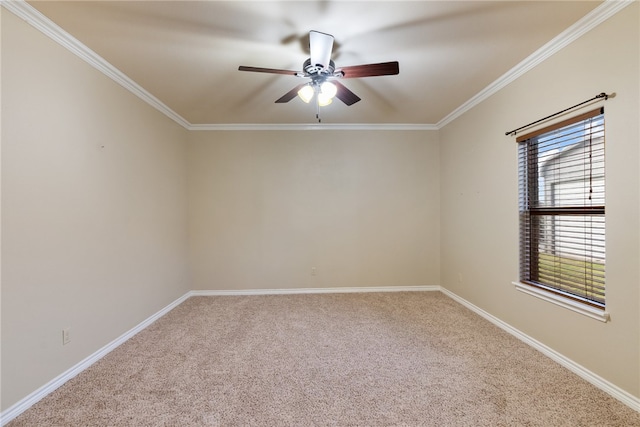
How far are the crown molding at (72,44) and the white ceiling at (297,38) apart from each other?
0.16 feet

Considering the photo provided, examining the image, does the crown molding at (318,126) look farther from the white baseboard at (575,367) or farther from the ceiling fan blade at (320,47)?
the white baseboard at (575,367)

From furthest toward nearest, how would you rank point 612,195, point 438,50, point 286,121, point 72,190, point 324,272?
point 324,272
point 286,121
point 438,50
point 72,190
point 612,195

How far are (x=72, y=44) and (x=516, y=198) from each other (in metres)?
3.94

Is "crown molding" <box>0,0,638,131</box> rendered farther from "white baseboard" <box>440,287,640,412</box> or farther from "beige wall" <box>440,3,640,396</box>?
"white baseboard" <box>440,287,640,412</box>

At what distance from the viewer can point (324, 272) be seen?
→ 3.96 m

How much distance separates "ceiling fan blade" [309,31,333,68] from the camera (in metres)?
1.66

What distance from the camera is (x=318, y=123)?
3.81 metres

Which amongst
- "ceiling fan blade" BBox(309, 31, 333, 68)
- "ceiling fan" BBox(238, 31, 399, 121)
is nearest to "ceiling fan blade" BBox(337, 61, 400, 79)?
"ceiling fan" BBox(238, 31, 399, 121)

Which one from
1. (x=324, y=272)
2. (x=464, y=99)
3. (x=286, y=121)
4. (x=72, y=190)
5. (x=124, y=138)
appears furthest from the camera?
(x=324, y=272)

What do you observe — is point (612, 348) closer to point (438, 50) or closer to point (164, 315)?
point (438, 50)

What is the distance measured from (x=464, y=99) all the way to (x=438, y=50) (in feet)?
3.92

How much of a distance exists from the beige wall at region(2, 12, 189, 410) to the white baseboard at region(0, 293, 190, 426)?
4cm

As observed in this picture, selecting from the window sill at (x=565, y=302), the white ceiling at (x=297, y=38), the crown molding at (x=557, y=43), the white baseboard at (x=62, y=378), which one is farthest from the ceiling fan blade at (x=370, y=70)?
the white baseboard at (x=62, y=378)

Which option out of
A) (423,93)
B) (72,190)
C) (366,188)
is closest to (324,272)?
(366,188)
